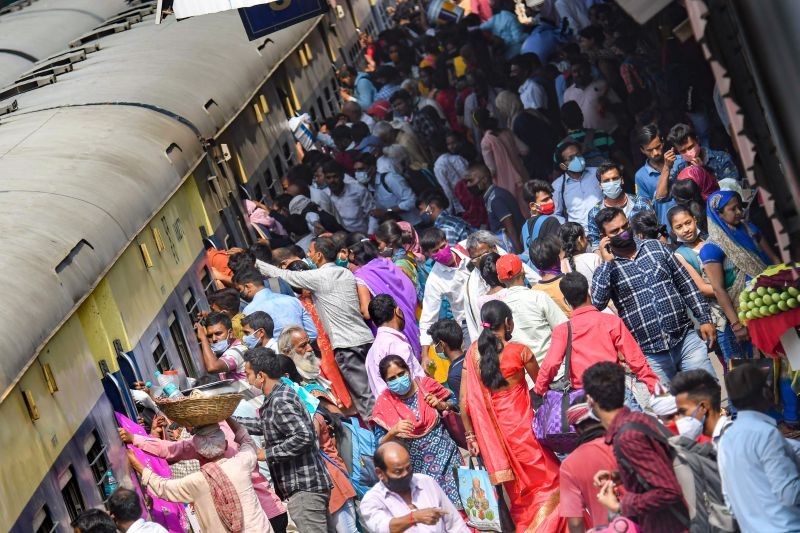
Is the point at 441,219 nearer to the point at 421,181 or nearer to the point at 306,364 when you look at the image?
the point at 421,181

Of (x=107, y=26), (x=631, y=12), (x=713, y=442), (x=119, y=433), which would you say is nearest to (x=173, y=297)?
(x=119, y=433)


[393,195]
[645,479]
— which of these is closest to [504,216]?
[393,195]

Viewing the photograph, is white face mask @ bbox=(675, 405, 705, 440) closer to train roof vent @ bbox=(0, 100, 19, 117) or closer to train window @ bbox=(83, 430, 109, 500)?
train window @ bbox=(83, 430, 109, 500)

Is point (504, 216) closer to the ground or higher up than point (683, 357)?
higher up

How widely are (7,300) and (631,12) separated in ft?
12.8

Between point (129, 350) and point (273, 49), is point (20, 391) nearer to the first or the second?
point (129, 350)

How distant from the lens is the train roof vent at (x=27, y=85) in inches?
618

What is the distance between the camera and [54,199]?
436 inches

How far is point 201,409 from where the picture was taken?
8992mm

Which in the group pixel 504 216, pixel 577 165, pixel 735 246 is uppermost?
pixel 577 165

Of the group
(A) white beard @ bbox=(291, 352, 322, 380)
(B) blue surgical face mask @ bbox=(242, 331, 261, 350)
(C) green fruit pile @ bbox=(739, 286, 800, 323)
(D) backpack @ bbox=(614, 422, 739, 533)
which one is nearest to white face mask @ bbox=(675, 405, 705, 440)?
(D) backpack @ bbox=(614, 422, 739, 533)

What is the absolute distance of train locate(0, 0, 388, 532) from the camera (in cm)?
909

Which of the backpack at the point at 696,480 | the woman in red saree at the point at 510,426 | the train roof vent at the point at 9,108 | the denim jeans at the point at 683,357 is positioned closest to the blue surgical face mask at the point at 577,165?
the denim jeans at the point at 683,357

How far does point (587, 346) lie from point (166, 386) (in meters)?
3.41
